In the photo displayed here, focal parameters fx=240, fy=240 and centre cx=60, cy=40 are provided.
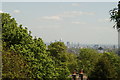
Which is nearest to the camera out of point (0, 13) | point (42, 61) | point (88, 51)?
point (0, 13)

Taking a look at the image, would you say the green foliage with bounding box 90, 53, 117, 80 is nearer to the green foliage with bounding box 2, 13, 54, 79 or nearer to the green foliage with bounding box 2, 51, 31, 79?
the green foliage with bounding box 2, 13, 54, 79

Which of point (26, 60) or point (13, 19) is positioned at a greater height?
point (13, 19)

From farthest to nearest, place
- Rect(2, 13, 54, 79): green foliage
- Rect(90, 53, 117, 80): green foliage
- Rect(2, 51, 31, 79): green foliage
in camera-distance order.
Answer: Rect(90, 53, 117, 80): green foliage, Rect(2, 13, 54, 79): green foliage, Rect(2, 51, 31, 79): green foliage

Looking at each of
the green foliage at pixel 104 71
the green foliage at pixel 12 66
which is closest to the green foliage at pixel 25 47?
the green foliage at pixel 12 66

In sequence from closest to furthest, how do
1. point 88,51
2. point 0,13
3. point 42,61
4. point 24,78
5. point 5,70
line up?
1. point 5,70
2. point 24,78
3. point 0,13
4. point 42,61
5. point 88,51

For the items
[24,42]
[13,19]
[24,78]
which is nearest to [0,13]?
[13,19]

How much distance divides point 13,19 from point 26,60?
3.66 metres

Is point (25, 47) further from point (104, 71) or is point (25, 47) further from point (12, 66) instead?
point (104, 71)

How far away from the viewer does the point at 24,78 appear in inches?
646

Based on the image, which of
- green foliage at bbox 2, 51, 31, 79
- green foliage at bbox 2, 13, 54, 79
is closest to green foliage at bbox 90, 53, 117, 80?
green foliage at bbox 2, 13, 54, 79

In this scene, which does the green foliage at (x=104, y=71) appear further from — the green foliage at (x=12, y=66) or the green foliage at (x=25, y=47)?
the green foliage at (x=12, y=66)

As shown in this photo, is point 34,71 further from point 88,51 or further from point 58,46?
point 88,51

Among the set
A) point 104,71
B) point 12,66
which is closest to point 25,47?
point 12,66

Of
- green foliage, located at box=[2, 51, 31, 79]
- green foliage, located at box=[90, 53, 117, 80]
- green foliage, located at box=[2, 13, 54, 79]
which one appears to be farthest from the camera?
green foliage, located at box=[90, 53, 117, 80]
